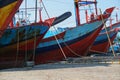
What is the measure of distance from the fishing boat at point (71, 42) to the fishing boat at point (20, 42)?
10.0ft

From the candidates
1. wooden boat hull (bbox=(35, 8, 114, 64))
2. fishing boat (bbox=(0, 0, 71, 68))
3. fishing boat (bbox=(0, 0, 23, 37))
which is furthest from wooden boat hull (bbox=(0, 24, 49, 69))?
wooden boat hull (bbox=(35, 8, 114, 64))

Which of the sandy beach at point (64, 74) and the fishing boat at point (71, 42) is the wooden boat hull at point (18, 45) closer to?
the sandy beach at point (64, 74)

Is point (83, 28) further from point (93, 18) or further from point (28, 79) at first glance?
point (28, 79)

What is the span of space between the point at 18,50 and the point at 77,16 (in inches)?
366

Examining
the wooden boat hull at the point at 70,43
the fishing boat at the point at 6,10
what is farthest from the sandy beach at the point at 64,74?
the wooden boat hull at the point at 70,43

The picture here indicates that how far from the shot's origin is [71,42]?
21.5 m

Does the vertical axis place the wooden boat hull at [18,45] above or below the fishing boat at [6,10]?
below

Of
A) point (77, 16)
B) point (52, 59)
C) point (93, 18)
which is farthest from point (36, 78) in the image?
point (77, 16)

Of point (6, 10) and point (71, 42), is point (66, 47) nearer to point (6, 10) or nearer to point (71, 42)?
point (71, 42)

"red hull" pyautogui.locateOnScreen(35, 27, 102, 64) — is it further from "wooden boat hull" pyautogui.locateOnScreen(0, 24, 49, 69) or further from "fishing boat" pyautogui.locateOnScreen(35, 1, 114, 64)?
"wooden boat hull" pyautogui.locateOnScreen(0, 24, 49, 69)

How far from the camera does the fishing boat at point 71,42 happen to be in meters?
20.1

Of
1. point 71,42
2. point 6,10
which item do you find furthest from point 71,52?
point 6,10

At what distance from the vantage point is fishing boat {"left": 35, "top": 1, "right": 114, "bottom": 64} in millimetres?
20141

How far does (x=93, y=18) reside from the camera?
22344mm
